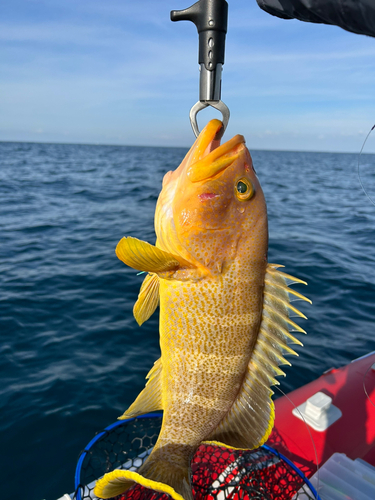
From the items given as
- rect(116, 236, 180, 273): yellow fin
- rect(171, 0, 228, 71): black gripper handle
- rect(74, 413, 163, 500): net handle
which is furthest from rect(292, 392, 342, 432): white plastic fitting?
rect(171, 0, 228, 71): black gripper handle

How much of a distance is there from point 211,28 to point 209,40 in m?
0.05

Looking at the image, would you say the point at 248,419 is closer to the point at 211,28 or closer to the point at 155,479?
the point at 155,479

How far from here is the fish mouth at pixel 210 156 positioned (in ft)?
6.48

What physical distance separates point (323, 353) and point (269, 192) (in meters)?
20.8

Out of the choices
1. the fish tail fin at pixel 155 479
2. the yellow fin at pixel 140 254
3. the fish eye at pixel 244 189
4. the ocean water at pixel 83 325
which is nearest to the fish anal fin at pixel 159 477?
the fish tail fin at pixel 155 479

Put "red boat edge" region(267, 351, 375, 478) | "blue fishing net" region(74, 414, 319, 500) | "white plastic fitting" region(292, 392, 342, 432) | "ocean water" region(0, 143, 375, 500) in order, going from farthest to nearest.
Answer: "ocean water" region(0, 143, 375, 500) → "white plastic fitting" region(292, 392, 342, 432) → "red boat edge" region(267, 351, 375, 478) → "blue fishing net" region(74, 414, 319, 500)

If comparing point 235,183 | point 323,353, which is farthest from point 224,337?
point 323,353

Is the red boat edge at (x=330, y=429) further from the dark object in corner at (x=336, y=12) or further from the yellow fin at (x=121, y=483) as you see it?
the dark object in corner at (x=336, y=12)

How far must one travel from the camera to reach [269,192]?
26484 mm

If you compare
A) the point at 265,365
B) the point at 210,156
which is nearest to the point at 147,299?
the point at 265,365

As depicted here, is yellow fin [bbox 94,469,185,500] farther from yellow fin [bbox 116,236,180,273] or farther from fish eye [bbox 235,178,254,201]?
fish eye [bbox 235,178,254,201]

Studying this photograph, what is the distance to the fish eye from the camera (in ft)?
6.89

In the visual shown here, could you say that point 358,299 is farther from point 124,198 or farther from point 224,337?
point 124,198

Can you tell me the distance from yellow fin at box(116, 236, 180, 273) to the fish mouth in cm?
51
